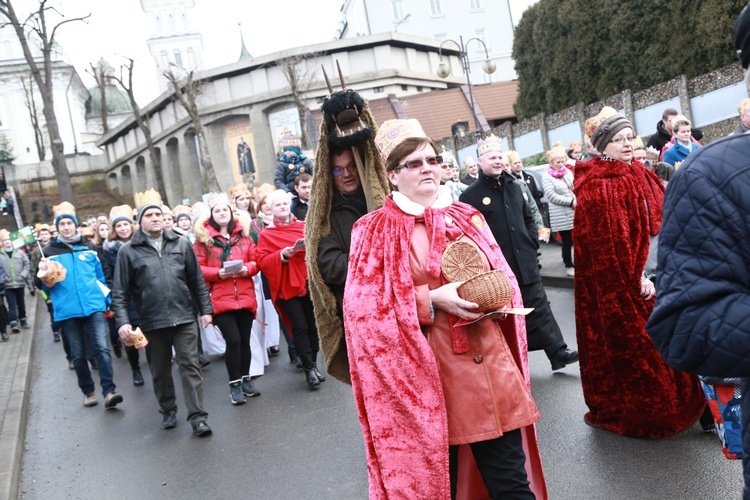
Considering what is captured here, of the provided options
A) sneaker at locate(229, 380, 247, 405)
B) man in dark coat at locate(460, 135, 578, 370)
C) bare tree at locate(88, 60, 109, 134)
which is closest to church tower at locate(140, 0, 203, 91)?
bare tree at locate(88, 60, 109, 134)

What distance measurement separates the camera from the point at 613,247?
4918mm

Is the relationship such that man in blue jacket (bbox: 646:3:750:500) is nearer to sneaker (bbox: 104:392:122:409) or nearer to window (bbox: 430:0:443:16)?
sneaker (bbox: 104:392:122:409)

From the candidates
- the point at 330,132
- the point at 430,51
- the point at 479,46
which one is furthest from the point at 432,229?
the point at 479,46

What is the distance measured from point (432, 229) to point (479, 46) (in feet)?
230

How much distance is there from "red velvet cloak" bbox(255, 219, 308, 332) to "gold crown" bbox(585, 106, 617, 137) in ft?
11.3

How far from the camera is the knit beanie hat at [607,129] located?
4.95 metres

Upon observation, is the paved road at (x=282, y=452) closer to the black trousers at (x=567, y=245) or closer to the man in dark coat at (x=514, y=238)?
the man in dark coat at (x=514, y=238)

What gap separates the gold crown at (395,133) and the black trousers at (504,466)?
4.33 feet

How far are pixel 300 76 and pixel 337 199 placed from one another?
4427cm

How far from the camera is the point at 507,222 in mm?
6766

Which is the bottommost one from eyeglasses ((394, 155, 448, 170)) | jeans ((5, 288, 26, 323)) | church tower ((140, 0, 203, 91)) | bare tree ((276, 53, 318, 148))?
jeans ((5, 288, 26, 323))

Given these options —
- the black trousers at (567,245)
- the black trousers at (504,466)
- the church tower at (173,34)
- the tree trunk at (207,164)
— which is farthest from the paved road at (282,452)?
the church tower at (173,34)

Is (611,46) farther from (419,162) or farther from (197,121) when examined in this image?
(419,162)

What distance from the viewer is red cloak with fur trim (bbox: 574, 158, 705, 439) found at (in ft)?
16.0
